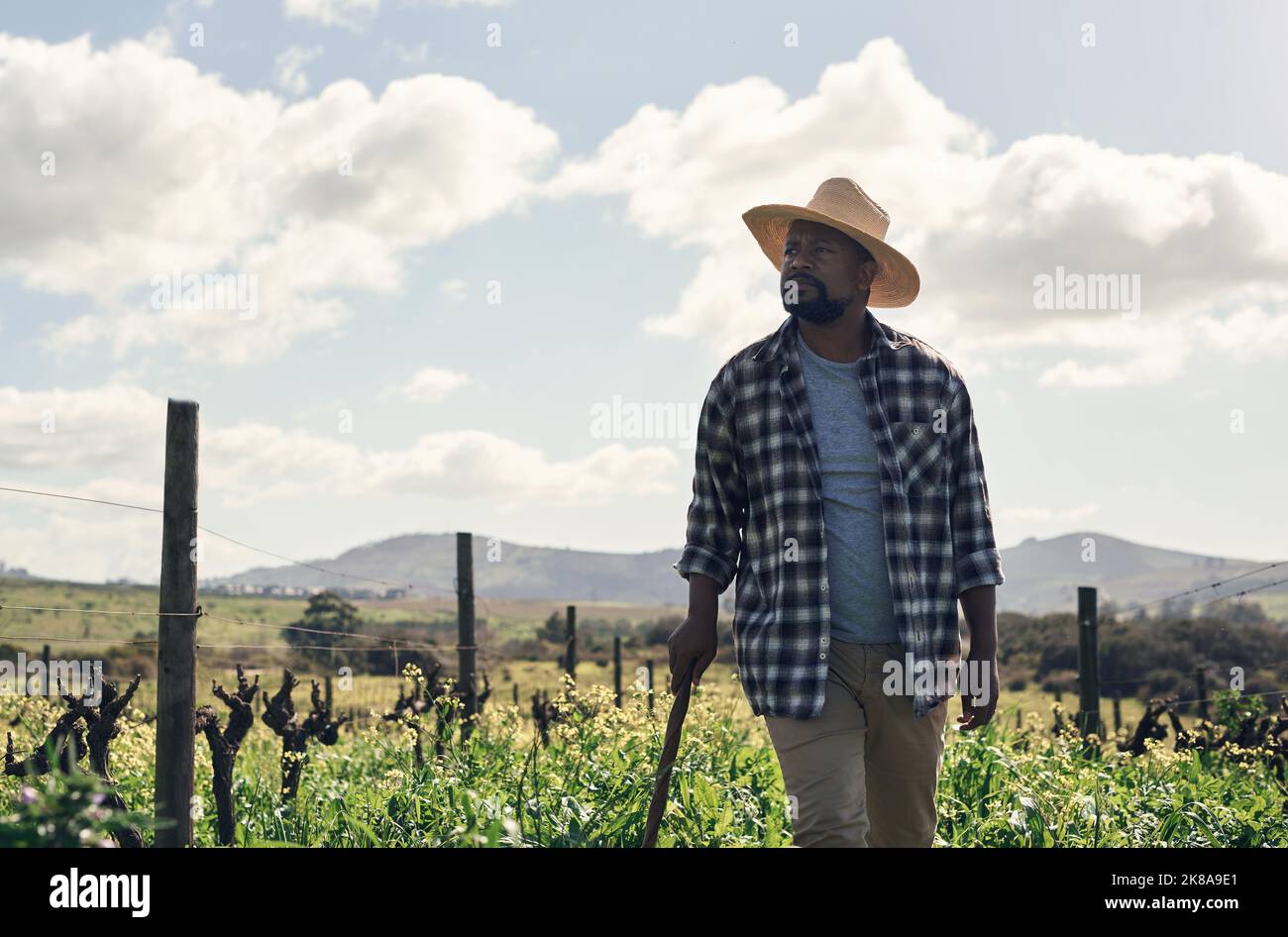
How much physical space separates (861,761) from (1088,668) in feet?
24.4

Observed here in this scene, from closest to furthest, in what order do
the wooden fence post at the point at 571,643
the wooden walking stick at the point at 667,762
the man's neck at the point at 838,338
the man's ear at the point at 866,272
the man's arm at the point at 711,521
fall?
the wooden walking stick at the point at 667,762 < the man's arm at the point at 711,521 < the man's neck at the point at 838,338 < the man's ear at the point at 866,272 < the wooden fence post at the point at 571,643

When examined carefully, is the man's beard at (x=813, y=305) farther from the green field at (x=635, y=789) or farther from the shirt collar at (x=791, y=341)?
the green field at (x=635, y=789)

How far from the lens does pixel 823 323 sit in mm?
4223

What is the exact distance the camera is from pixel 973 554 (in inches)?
164

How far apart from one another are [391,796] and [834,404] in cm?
305

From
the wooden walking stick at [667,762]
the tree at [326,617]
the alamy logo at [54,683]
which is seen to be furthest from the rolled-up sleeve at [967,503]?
the tree at [326,617]

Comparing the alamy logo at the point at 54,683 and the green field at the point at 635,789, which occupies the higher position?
the alamy logo at the point at 54,683

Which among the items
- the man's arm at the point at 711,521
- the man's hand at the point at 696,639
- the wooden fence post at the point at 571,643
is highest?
the man's arm at the point at 711,521

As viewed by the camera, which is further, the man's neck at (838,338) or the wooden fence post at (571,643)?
the wooden fence post at (571,643)

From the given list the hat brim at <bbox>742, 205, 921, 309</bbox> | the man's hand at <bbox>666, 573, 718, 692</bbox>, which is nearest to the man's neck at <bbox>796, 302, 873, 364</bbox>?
the hat brim at <bbox>742, 205, 921, 309</bbox>

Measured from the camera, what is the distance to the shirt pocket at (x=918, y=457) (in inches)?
158

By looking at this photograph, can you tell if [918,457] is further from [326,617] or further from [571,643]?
[326,617]
